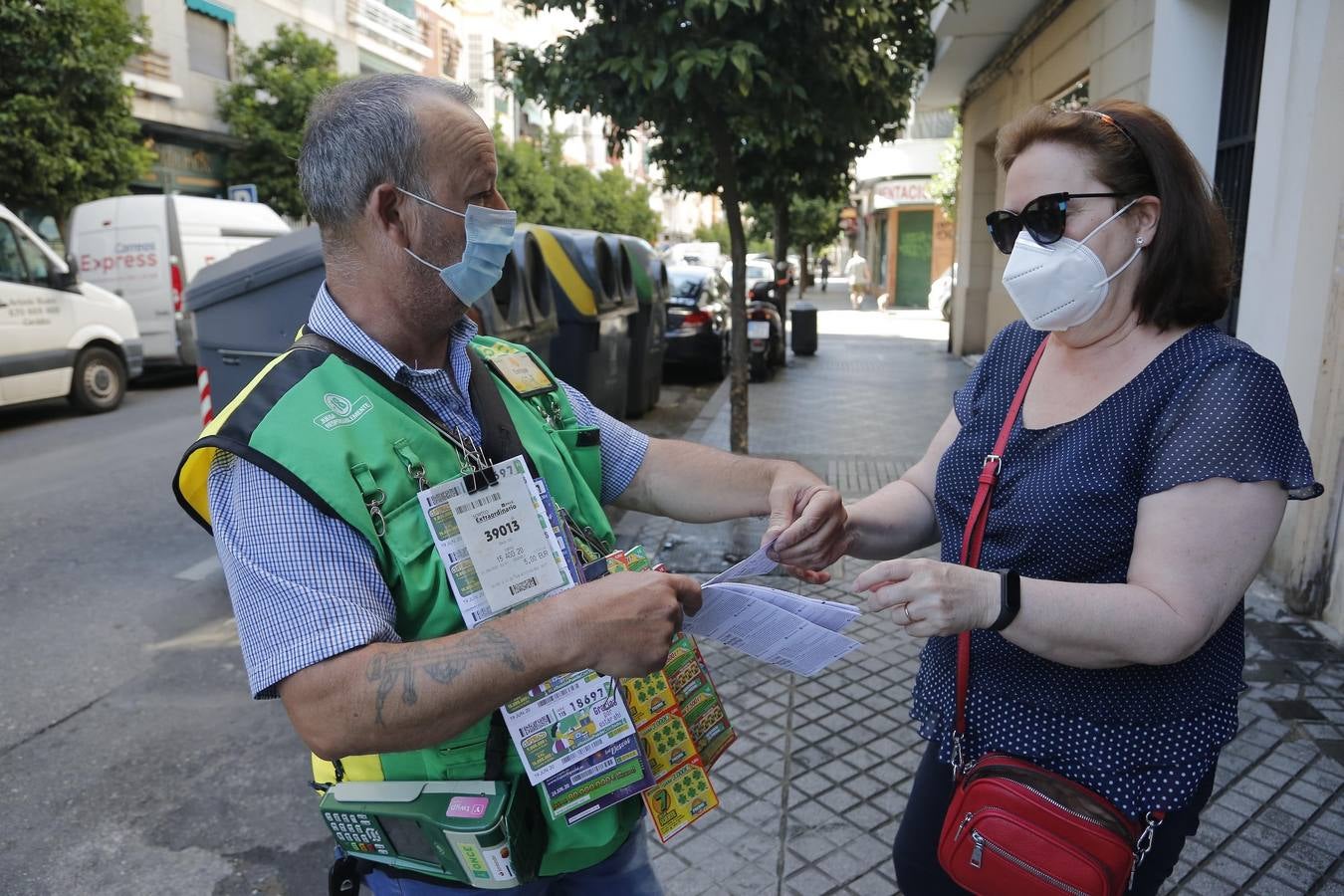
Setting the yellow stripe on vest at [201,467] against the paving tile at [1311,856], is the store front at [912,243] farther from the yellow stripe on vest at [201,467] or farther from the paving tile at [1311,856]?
the yellow stripe on vest at [201,467]

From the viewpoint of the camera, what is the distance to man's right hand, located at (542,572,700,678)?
1364 mm

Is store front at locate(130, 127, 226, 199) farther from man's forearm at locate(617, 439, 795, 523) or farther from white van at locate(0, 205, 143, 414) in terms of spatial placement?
man's forearm at locate(617, 439, 795, 523)

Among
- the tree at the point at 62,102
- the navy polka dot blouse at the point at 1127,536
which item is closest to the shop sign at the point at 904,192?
the tree at the point at 62,102

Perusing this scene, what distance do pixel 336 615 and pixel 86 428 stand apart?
33.8ft

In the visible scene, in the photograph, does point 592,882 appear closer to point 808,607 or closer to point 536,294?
point 808,607

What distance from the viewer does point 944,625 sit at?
1.47 metres

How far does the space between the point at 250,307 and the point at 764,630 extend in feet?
15.3

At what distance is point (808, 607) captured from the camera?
5.33 ft

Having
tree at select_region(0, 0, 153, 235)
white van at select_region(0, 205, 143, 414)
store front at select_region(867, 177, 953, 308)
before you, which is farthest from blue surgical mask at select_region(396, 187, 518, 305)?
store front at select_region(867, 177, 953, 308)

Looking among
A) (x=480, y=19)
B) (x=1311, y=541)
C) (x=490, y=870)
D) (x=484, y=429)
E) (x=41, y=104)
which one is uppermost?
(x=480, y=19)

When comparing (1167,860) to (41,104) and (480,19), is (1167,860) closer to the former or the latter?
(41,104)

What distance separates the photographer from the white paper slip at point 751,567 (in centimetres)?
163

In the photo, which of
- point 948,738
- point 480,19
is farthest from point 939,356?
point 480,19

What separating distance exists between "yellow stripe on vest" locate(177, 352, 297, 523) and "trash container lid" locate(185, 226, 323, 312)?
4.02 m
